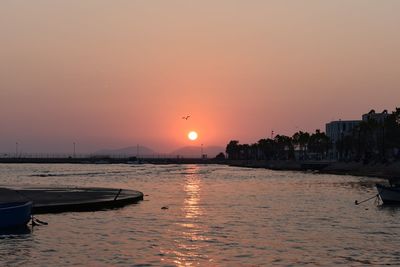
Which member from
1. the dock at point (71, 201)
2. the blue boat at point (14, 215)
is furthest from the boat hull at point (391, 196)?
the blue boat at point (14, 215)

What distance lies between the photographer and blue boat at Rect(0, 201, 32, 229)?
129ft

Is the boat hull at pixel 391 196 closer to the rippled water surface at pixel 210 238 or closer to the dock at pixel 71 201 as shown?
the rippled water surface at pixel 210 238

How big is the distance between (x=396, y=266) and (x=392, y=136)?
17182cm

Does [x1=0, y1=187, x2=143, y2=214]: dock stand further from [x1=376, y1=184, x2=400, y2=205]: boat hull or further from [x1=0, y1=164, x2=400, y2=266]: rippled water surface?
[x1=376, y1=184, x2=400, y2=205]: boat hull

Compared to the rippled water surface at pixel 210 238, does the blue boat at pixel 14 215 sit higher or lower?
higher

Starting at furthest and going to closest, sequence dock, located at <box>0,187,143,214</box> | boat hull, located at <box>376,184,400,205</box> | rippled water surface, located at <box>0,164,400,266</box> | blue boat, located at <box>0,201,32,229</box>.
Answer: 1. boat hull, located at <box>376,184,400,205</box>
2. dock, located at <box>0,187,143,214</box>
3. blue boat, located at <box>0,201,32,229</box>
4. rippled water surface, located at <box>0,164,400,266</box>

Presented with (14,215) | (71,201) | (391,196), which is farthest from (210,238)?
(391,196)

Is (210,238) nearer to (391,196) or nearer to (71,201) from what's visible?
(71,201)

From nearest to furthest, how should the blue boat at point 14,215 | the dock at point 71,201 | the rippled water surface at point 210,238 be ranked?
the rippled water surface at point 210,238, the blue boat at point 14,215, the dock at point 71,201

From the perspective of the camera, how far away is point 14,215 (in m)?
39.8

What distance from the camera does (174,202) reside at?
220 ft

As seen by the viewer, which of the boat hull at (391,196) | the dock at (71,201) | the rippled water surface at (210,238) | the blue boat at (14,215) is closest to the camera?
the rippled water surface at (210,238)

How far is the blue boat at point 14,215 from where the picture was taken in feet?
129

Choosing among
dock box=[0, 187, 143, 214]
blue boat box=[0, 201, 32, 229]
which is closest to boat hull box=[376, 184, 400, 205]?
dock box=[0, 187, 143, 214]
